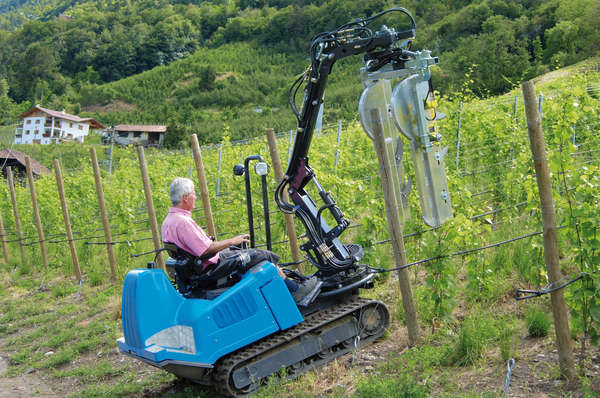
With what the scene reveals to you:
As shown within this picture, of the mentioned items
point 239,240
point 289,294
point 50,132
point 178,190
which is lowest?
point 289,294

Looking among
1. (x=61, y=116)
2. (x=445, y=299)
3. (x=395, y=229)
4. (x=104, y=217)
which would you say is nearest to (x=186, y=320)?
(x=395, y=229)

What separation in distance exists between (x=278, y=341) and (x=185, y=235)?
1.19 metres

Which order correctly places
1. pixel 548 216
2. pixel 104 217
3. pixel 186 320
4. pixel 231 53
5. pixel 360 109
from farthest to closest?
pixel 231 53 < pixel 104 217 < pixel 360 109 < pixel 186 320 < pixel 548 216

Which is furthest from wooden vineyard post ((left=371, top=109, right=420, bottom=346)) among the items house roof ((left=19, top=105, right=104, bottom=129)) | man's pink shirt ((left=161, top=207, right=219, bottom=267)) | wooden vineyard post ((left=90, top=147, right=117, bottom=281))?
house roof ((left=19, top=105, right=104, bottom=129))

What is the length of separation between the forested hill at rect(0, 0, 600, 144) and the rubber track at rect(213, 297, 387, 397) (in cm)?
3391

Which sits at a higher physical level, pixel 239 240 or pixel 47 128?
pixel 47 128

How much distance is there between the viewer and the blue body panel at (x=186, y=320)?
454cm

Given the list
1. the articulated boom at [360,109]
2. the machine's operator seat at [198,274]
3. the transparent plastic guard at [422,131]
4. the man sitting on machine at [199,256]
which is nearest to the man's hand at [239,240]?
the man sitting on machine at [199,256]

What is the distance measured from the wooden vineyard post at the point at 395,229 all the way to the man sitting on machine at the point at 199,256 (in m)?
0.76

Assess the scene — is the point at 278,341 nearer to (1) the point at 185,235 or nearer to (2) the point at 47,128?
(1) the point at 185,235

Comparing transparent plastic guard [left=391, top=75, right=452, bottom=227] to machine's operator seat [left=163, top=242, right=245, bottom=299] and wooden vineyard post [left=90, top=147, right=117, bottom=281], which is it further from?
wooden vineyard post [left=90, top=147, right=117, bottom=281]

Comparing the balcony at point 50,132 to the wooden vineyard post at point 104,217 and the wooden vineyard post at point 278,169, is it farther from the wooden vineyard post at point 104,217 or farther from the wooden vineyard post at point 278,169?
the wooden vineyard post at point 278,169

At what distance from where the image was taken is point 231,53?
95.2 meters

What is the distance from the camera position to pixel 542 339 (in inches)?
183
